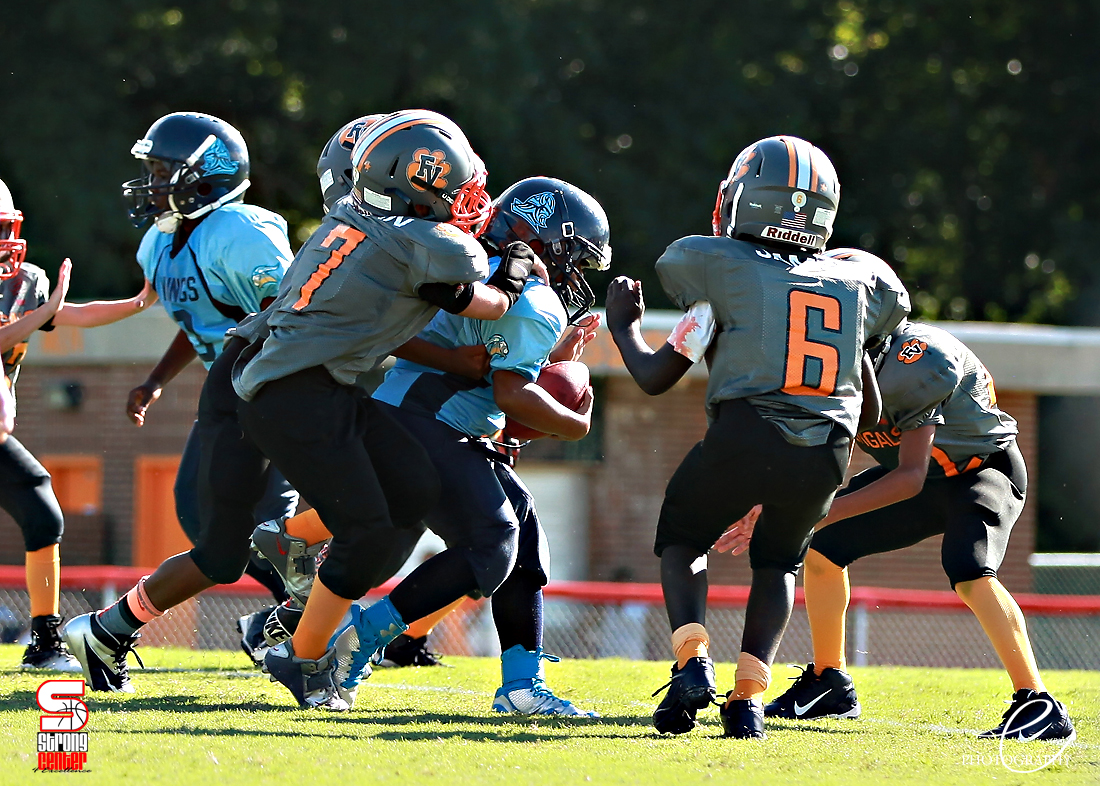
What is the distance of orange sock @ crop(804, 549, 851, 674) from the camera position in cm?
517

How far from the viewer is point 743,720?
4305 mm

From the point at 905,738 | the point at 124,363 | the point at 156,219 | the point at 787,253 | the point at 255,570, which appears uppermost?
the point at 787,253

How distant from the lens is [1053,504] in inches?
752

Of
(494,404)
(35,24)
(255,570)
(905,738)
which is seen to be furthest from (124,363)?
(905,738)

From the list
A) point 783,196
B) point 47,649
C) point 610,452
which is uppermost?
point 783,196

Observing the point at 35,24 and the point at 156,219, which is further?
the point at 35,24

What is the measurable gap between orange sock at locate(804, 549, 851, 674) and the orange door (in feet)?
31.7

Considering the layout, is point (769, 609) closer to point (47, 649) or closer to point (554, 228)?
point (554, 228)

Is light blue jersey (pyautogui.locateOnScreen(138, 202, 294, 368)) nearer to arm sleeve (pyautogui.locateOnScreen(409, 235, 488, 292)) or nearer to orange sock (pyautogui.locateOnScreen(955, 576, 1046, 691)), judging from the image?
arm sleeve (pyautogui.locateOnScreen(409, 235, 488, 292))

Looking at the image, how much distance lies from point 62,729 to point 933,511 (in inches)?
120

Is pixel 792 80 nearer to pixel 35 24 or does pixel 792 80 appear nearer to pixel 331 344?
pixel 35 24

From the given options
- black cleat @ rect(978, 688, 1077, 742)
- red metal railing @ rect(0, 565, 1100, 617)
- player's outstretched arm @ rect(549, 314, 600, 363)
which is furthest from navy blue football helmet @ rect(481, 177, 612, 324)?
red metal railing @ rect(0, 565, 1100, 617)

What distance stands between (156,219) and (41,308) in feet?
1.88

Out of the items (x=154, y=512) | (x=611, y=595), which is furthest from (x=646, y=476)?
(x=154, y=512)
